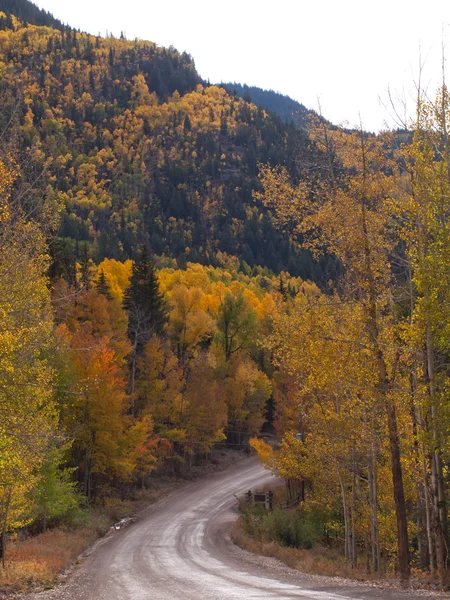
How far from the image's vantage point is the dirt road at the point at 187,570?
14484 millimetres

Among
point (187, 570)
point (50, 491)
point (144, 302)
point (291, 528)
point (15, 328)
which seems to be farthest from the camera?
point (144, 302)

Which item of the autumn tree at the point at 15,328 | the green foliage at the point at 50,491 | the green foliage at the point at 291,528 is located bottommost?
the green foliage at the point at 291,528

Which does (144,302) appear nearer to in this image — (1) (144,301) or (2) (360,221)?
(1) (144,301)

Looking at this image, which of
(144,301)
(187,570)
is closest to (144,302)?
(144,301)

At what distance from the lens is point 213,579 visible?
18.3m

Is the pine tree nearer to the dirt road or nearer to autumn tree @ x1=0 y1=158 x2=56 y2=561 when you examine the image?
the dirt road

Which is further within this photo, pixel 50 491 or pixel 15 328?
pixel 50 491

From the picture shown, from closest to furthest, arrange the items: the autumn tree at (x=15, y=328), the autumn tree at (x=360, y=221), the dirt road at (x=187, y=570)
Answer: the autumn tree at (x=15, y=328)
the autumn tree at (x=360, y=221)
the dirt road at (x=187, y=570)

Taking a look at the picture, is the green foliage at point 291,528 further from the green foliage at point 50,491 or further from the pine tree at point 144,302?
the pine tree at point 144,302

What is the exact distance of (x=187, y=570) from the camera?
824 inches

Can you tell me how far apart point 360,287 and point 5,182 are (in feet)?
28.8

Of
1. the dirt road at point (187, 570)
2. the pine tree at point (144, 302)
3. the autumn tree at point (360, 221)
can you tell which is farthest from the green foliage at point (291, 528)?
the pine tree at point (144, 302)

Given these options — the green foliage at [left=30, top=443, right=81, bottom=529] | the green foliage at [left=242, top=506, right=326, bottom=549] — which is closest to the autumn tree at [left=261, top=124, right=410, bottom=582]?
the green foliage at [left=242, top=506, right=326, bottom=549]

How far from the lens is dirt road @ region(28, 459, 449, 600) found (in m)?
14.5
